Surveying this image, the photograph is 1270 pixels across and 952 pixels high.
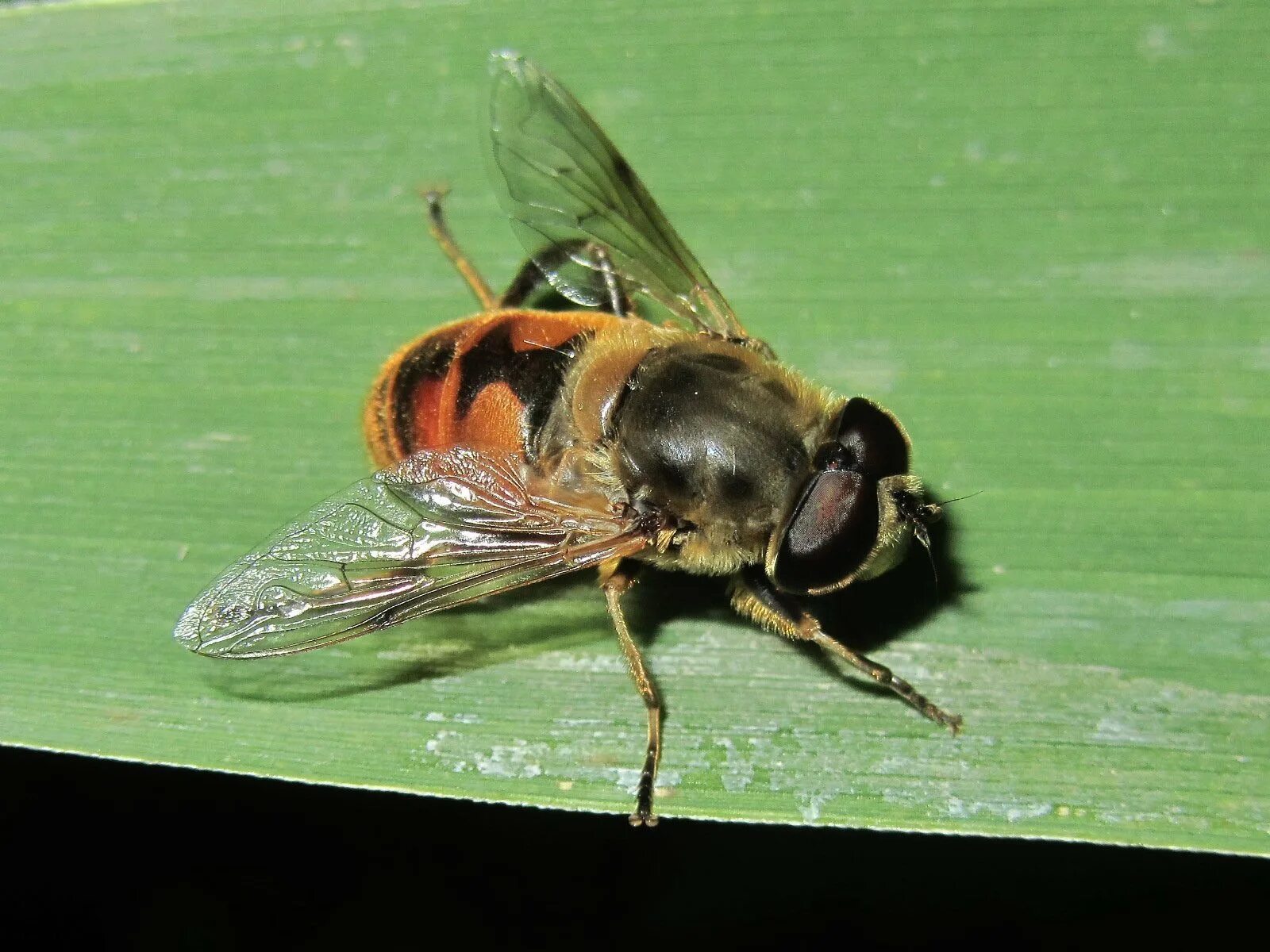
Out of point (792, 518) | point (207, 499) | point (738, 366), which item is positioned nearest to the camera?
point (792, 518)

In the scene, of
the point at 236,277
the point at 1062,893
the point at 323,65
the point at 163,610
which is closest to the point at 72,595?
the point at 163,610

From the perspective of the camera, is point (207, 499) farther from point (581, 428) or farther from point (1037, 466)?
point (1037, 466)

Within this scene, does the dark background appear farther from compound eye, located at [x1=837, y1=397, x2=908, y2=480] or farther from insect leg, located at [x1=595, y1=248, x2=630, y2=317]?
insect leg, located at [x1=595, y1=248, x2=630, y2=317]

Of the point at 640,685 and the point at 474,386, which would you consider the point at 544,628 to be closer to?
the point at 640,685

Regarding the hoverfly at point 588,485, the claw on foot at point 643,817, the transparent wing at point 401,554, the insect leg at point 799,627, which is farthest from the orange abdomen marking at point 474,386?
the claw on foot at point 643,817

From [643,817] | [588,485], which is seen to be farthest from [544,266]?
[643,817]

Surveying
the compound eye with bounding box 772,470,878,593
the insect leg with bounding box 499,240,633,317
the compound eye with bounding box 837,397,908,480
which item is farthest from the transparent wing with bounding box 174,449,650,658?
the insect leg with bounding box 499,240,633,317
